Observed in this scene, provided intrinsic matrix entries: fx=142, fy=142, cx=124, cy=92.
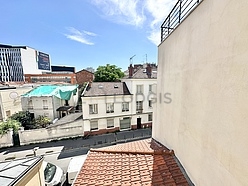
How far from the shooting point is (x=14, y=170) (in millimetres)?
4801

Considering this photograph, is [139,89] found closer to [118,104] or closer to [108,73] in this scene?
[118,104]

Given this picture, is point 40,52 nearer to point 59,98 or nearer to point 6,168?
point 59,98

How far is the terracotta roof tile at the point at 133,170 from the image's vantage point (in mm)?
3877

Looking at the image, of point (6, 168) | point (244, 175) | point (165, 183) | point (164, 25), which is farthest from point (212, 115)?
point (6, 168)

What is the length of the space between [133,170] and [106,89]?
15.3m

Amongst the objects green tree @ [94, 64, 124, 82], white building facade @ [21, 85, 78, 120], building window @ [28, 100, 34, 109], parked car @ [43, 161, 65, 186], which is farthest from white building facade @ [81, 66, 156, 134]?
green tree @ [94, 64, 124, 82]

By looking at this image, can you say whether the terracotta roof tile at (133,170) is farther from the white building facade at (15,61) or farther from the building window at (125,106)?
the white building facade at (15,61)

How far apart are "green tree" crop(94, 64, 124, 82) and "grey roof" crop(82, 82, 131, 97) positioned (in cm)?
901

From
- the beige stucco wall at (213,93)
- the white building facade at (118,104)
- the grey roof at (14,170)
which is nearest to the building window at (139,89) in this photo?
the white building facade at (118,104)

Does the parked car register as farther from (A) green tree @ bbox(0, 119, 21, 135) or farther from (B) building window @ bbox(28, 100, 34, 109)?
(B) building window @ bbox(28, 100, 34, 109)

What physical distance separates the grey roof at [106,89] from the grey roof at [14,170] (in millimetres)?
12061

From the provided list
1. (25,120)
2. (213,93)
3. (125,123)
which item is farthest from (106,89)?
(213,93)

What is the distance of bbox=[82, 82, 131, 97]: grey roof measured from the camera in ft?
58.9

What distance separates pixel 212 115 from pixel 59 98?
21905 mm
